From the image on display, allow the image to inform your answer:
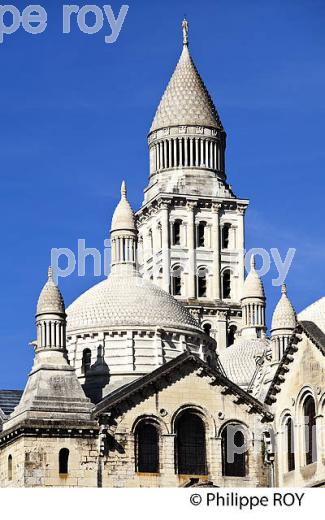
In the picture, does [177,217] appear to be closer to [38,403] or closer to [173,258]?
[173,258]

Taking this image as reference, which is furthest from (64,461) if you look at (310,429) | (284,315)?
(284,315)

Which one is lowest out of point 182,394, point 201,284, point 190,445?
point 190,445

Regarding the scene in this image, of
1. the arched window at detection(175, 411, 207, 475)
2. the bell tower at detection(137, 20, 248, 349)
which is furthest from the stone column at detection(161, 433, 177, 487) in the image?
the bell tower at detection(137, 20, 248, 349)

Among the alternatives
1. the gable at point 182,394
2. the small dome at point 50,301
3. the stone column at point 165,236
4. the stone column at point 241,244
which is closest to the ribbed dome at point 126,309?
the small dome at point 50,301

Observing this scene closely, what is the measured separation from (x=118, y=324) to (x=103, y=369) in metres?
2.72

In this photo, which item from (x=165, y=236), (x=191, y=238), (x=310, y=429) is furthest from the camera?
(x=191, y=238)

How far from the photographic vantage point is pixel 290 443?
9062 cm

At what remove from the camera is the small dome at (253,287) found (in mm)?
132375

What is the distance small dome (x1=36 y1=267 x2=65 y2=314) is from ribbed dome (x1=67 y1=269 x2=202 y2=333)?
357 inches

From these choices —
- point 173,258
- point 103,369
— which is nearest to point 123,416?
point 103,369

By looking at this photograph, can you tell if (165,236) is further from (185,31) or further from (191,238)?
(185,31)

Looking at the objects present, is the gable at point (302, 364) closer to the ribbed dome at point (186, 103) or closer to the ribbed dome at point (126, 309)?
the ribbed dome at point (126, 309)

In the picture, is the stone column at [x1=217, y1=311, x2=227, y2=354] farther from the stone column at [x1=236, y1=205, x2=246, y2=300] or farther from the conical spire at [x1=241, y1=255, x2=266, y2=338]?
the conical spire at [x1=241, y1=255, x2=266, y2=338]

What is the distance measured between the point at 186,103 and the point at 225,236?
35.0ft
